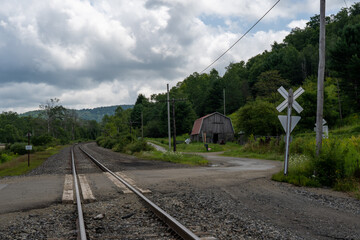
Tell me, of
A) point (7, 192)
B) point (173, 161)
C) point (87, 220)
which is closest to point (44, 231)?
point (87, 220)

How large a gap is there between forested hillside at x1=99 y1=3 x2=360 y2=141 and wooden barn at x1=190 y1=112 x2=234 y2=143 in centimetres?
315

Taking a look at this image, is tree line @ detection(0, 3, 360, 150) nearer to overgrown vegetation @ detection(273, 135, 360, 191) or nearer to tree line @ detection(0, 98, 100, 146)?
tree line @ detection(0, 98, 100, 146)

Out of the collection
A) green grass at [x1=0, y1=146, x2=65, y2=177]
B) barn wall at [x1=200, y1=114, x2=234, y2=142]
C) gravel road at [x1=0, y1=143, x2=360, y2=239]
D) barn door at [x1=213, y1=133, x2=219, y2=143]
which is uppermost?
barn wall at [x1=200, y1=114, x2=234, y2=142]

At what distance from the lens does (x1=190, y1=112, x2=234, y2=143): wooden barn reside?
219ft

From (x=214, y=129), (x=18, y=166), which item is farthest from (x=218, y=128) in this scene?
(x=18, y=166)

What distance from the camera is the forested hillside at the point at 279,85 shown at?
141ft

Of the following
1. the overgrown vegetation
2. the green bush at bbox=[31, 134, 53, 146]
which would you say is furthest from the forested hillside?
the overgrown vegetation

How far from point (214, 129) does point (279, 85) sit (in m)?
15.7

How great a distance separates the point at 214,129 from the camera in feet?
222

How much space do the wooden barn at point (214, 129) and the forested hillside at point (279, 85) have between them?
315 centimetres

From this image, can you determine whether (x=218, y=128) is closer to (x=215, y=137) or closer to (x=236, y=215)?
(x=215, y=137)

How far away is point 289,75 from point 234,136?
30.1 meters

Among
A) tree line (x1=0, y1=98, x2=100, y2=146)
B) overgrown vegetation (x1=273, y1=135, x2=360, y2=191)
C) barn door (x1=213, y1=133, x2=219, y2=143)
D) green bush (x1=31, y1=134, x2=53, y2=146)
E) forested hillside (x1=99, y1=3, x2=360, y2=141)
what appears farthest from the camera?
tree line (x1=0, y1=98, x2=100, y2=146)

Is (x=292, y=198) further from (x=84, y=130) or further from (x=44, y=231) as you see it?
(x=84, y=130)
